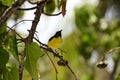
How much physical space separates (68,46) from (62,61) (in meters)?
3.28

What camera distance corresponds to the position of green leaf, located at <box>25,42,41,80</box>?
2.56 feet

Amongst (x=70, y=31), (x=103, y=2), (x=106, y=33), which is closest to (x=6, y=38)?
(x=106, y=33)

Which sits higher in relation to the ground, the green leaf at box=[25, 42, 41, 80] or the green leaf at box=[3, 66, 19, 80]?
the green leaf at box=[25, 42, 41, 80]

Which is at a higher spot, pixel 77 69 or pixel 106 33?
pixel 106 33

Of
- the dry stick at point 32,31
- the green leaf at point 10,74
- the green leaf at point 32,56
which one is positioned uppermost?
the dry stick at point 32,31

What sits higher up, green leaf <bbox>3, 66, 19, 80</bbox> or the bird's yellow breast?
the bird's yellow breast

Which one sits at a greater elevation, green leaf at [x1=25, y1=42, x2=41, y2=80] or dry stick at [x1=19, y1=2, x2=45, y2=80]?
dry stick at [x1=19, y1=2, x2=45, y2=80]

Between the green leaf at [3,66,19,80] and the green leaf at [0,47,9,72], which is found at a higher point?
Result: the green leaf at [0,47,9,72]

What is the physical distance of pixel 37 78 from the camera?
0.76m

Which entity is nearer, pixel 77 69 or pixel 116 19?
pixel 116 19

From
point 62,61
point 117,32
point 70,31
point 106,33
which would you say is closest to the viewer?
point 62,61

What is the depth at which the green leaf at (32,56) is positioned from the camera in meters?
0.78

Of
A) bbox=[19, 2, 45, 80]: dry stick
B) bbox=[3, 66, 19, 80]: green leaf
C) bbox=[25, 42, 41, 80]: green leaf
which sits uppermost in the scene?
bbox=[19, 2, 45, 80]: dry stick

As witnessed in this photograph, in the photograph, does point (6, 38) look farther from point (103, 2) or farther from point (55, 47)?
point (103, 2)
